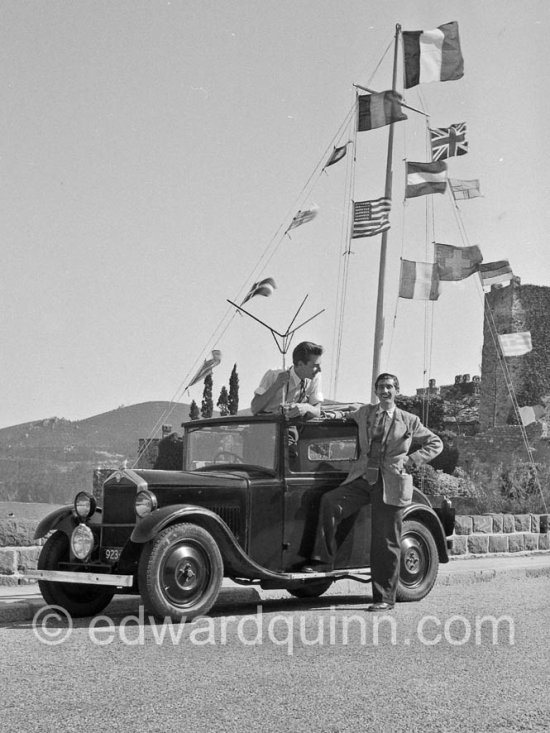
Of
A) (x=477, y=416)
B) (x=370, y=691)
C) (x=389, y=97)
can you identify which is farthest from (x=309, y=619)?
(x=477, y=416)

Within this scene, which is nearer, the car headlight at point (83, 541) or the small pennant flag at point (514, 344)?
the car headlight at point (83, 541)

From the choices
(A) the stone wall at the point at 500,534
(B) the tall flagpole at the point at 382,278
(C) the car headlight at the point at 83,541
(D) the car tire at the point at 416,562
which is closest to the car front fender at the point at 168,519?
(C) the car headlight at the point at 83,541

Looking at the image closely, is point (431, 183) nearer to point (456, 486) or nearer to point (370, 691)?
point (456, 486)

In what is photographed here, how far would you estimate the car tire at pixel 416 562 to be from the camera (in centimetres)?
930

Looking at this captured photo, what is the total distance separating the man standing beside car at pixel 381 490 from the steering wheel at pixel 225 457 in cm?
82

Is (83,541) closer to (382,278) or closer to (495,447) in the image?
(382,278)

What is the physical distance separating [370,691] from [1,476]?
18.4 m

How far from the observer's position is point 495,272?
2458cm

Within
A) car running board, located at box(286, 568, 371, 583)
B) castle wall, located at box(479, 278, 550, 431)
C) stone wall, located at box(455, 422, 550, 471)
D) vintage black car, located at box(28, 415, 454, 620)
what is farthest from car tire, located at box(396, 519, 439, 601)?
castle wall, located at box(479, 278, 550, 431)

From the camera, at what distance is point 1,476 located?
22.3 meters

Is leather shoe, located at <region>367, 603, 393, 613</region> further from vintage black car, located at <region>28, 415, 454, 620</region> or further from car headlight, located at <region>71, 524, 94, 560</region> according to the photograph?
car headlight, located at <region>71, 524, 94, 560</region>

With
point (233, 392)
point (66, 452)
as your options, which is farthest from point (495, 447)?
point (66, 452)

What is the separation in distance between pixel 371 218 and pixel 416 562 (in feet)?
29.1

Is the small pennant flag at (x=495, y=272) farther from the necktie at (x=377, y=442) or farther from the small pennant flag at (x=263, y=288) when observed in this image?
the necktie at (x=377, y=442)
